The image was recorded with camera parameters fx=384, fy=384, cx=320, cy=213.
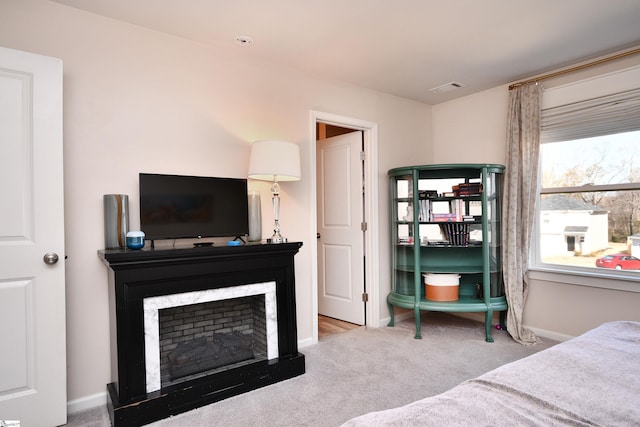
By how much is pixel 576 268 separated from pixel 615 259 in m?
0.31

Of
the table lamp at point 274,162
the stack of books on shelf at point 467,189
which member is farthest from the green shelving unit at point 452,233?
the table lamp at point 274,162

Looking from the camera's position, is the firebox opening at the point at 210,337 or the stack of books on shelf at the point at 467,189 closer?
the firebox opening at the point at 210,337

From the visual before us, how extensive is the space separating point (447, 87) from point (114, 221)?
11.0ft

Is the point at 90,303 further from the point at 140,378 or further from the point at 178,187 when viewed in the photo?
the point at 178,187

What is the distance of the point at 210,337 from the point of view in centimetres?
272

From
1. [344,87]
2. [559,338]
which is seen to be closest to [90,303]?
[344,87]

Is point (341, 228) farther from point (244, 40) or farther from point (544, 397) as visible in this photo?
point (544, 397)

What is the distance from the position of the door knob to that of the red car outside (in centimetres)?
412

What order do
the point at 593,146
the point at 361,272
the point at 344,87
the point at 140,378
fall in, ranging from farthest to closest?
the point at 361,272 → the point at 344,87 → the point at 593,146 → the point at 140,378

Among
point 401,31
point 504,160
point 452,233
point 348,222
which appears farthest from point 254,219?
point 504,160

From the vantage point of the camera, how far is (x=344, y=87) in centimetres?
382

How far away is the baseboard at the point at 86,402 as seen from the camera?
7.72 feet

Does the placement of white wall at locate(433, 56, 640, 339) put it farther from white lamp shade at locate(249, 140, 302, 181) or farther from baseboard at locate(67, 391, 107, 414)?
baseboard at locate(67, 391, 107, 414)

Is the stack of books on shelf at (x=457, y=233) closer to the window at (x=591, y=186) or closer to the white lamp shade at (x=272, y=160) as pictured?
the window at (x=591, y=186)
